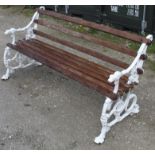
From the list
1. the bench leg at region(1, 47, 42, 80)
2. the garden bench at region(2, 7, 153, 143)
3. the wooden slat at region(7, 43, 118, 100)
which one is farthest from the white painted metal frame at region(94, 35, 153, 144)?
the bench leg at region(1, 47, 42, 80)

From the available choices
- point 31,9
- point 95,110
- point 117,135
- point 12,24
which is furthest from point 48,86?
point 31,9

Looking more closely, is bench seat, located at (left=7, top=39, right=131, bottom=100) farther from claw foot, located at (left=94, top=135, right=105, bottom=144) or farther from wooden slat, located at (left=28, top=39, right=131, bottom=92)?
claw foot, located at (left=94, top=135, right=105, bottom=144)

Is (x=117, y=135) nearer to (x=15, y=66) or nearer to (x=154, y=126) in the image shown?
(x=154, y=126)

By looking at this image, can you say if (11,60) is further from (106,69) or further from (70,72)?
(106,69)

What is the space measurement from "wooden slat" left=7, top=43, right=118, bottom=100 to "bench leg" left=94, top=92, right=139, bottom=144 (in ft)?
Result: 0.42

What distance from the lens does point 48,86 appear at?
478 cm

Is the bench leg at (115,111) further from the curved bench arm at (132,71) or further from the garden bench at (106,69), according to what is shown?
the curved bench arm at (132,71)

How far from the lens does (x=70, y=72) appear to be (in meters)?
4.01

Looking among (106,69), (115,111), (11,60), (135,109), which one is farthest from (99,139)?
(11,60)

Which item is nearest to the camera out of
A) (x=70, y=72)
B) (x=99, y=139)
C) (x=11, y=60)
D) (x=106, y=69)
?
(x=99, y=139)

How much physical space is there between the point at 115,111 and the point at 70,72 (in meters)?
0.60

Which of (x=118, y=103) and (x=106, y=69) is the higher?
(x=106, y=69)

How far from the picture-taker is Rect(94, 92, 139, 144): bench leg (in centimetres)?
367

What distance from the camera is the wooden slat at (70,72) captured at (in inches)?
146
